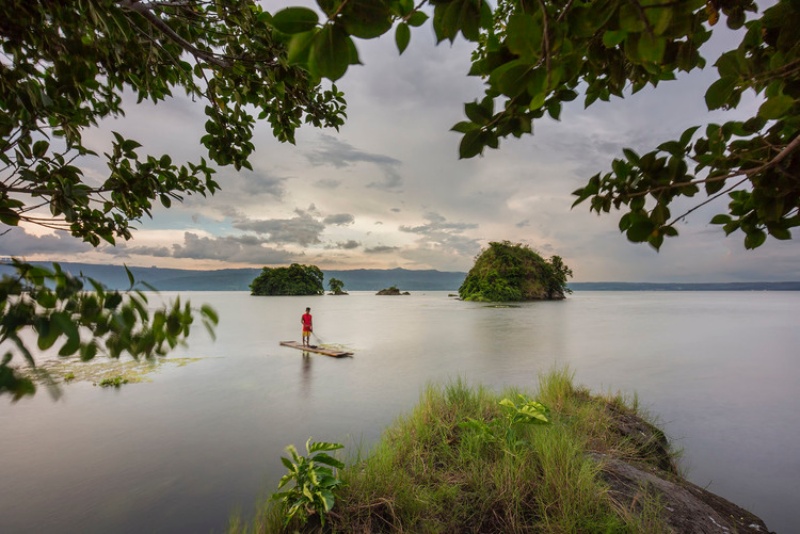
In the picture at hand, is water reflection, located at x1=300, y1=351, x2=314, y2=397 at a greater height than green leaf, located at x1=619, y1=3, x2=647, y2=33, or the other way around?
green leaf, located at x1=619, y1=3, x2=647, y2=33

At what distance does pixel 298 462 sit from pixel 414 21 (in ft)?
9.28

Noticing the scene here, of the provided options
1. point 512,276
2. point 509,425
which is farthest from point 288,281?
point 509,425

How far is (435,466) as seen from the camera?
3.23 meters

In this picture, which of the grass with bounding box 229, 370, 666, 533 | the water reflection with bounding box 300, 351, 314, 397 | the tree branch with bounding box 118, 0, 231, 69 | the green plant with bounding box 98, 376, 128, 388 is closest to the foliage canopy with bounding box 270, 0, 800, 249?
the tree branch with bounding box 118, 0, 231, 69

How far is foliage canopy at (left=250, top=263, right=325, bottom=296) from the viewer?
62875 mm

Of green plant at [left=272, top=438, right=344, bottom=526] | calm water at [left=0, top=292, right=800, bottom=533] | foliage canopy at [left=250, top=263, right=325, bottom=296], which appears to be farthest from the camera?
foliage canopy at [left=250, top=263, right=325, bottom=296]

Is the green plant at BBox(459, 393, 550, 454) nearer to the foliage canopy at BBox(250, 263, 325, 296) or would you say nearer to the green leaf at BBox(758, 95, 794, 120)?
the green leaf at BBox(758, 95, 794, 120)

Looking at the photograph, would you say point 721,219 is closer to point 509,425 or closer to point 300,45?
point 300,45

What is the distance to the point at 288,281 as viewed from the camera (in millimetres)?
62625

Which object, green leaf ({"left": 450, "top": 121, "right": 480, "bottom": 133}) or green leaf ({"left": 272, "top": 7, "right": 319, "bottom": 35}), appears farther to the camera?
green leaf ({"left": 450, "top": 121, "right": 480, "bottom": 133})

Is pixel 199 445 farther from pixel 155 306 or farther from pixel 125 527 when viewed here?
pixel 155 306

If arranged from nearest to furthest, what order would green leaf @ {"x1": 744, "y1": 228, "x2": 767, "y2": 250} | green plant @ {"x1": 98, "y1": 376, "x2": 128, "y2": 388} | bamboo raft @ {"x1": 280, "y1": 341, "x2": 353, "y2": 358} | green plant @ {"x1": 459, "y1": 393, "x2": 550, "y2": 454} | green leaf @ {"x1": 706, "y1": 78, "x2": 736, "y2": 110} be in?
green leaf @ {"x1": 706, "y1": 78, "x2": 736, "y2": 110} → green leaf @ {"x1": 744, "y1": 228, "x2": 767, "y2": 250} → green plant @ {"x1": 459, "y1": 393, "x2": 550, "y2": 454} → green plant @ {"x1": 98, "y1": 376, "x2": 128, "y2": 388} → bamboo raft @ {"x1": 280, "y1": 341, "x2": 353, "y2": 358}

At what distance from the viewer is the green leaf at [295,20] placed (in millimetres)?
395

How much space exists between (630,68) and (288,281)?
65114 mm
